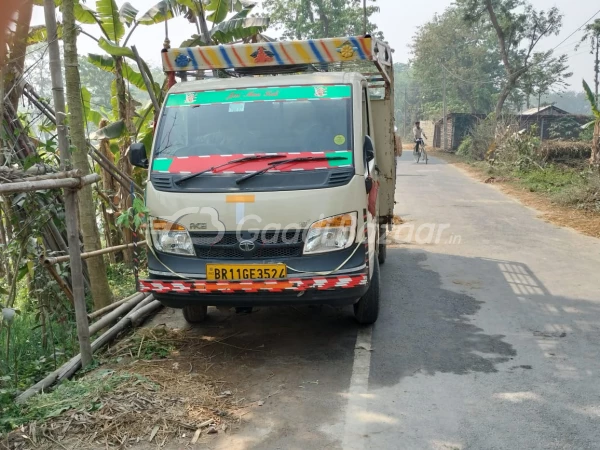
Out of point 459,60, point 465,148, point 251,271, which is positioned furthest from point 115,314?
point 459,60

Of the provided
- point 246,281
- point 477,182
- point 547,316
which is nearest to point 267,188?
point 246,281

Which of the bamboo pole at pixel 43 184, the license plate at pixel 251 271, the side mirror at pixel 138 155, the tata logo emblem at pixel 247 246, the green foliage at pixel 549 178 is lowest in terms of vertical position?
the green foliage at pixel 549 178

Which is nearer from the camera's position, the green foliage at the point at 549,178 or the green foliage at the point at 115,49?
the green foliage at the point at 115,49

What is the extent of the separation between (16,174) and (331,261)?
7.83ft

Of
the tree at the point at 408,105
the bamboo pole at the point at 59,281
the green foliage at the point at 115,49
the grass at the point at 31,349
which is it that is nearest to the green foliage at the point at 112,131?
the green foliage at the point at 115,49

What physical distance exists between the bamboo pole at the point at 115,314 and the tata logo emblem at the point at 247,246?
1637 mm

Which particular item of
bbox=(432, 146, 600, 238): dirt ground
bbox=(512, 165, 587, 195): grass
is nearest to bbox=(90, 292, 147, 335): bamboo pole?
bbox=(432, 146, 600, 238): dirt ground

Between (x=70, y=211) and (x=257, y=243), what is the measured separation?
1415 millimetres

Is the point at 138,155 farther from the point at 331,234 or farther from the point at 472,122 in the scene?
A: the point at 472,122

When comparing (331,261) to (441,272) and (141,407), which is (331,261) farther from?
(441,272)

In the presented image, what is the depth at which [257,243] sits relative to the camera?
14.6ft

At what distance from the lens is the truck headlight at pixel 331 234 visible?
443 centimetres

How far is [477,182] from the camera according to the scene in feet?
60.2

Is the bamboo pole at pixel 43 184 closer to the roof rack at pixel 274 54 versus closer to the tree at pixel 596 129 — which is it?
the roof rack at pixel 274 54
